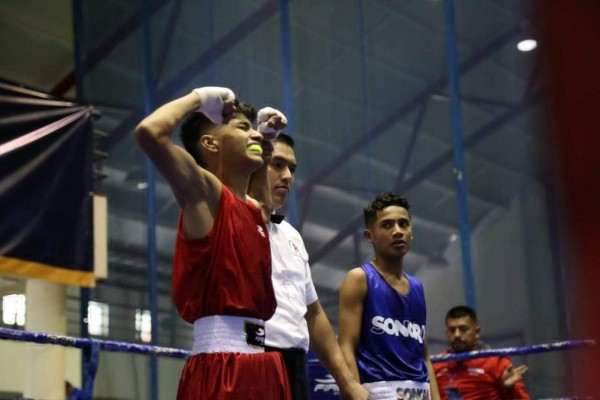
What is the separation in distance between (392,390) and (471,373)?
6.44 ft

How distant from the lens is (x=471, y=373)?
15.9 ft

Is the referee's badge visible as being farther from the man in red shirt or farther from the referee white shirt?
the man in red shirt

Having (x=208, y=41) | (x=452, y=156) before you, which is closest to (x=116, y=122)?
(x=208, y=41)

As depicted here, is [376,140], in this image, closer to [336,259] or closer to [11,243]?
[336,259]

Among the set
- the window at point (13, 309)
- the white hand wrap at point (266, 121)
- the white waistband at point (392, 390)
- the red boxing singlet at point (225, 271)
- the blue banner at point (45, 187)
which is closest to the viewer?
the red boxing singlet at point (225, 271)

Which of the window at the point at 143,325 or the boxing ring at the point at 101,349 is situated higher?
the window at the point at 143,325

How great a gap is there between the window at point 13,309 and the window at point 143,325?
1.53 metres

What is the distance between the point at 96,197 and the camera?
662 centimetres

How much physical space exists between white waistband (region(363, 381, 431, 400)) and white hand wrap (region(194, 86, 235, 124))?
1316mm

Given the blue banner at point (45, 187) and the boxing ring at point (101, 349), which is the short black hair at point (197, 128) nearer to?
the boxing ring at point (101, 349)

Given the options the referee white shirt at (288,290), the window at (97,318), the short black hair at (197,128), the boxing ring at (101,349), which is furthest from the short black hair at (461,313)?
the window at (97,318)

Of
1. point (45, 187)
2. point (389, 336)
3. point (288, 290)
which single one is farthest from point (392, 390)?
point (45, 187)

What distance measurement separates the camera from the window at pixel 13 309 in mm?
5113

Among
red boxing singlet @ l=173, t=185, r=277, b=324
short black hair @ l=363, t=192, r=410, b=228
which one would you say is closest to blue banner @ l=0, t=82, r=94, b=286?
short black hair @ l=363, t=192, r=410, b=228
